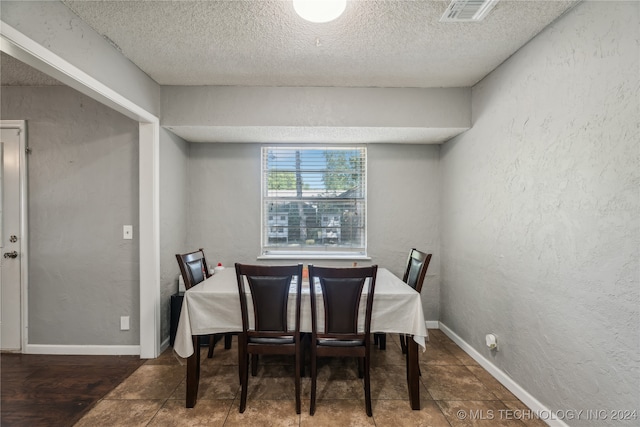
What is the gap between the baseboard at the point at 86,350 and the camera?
263 centimetres

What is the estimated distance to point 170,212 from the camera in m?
2.88

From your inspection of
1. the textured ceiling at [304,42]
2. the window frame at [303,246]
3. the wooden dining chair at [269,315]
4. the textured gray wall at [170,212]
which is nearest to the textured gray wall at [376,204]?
the window frame at [303,246]

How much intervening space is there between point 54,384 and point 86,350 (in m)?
0.49

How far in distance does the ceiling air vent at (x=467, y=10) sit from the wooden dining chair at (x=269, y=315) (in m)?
1.79

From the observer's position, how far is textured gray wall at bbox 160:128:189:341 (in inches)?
107

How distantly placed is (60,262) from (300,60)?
2.84 metres

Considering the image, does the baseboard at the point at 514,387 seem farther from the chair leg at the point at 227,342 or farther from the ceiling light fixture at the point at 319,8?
the ceiling light fixture at the point at 319,8

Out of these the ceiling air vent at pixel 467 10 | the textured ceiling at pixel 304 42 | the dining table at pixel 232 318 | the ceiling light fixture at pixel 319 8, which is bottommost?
the dining table at pixel 232 318

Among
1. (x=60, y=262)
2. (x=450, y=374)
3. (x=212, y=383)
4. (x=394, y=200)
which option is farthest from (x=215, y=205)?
A: (x=450, y=374)

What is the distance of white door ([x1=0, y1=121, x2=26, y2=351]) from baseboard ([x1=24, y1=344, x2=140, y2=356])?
0.86 feet

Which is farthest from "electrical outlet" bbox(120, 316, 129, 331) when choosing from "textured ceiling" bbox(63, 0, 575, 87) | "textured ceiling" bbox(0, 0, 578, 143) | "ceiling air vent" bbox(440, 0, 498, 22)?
"ceiling air vent" bbox(440, 0, 498, 22)

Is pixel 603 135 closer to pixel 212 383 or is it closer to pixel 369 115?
pixel 369 115

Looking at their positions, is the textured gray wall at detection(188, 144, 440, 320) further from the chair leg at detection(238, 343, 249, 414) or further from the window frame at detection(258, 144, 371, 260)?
the chair leg at detection(238, 343, 249, 414)

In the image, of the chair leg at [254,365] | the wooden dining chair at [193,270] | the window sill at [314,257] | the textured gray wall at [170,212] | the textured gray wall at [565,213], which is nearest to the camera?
the textured gray wall at [565,213]
